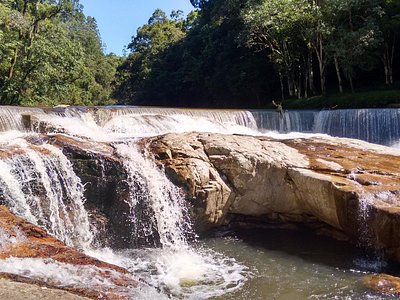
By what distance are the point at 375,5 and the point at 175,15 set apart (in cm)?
4194

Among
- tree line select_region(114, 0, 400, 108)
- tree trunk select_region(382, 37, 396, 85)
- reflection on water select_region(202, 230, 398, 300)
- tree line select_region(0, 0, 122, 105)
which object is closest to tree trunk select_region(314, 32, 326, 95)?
tree line select_region(114, 0, 400, 108)

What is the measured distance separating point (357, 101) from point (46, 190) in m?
15.3

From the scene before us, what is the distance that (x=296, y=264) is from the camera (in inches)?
284

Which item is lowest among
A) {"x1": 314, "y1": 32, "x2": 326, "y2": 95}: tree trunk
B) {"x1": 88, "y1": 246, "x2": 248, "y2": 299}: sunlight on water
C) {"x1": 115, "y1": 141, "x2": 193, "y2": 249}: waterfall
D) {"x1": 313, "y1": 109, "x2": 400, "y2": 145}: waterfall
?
{"x1": 88, "y1": 246, "x2": 248, "y2": 299}: sunlight on water

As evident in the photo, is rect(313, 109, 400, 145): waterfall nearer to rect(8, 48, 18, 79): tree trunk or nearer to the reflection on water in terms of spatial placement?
the reflection on water

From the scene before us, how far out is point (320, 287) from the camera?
20.5 ft

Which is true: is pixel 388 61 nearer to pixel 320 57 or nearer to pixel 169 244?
pixel 320 57

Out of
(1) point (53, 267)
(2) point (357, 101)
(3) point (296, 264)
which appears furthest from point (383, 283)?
(2) point (357, 101)

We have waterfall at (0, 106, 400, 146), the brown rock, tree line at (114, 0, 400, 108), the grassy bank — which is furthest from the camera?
tree line at (114, 0, 400, 108)

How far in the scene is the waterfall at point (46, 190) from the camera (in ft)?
22.4

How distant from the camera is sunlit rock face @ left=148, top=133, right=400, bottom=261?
307 inches

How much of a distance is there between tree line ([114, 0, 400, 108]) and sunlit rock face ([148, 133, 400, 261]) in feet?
40.0

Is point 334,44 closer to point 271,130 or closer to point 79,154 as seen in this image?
point 271,130

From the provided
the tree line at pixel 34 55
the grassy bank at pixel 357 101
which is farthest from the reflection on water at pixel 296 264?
the tree line at pixel 34 55
